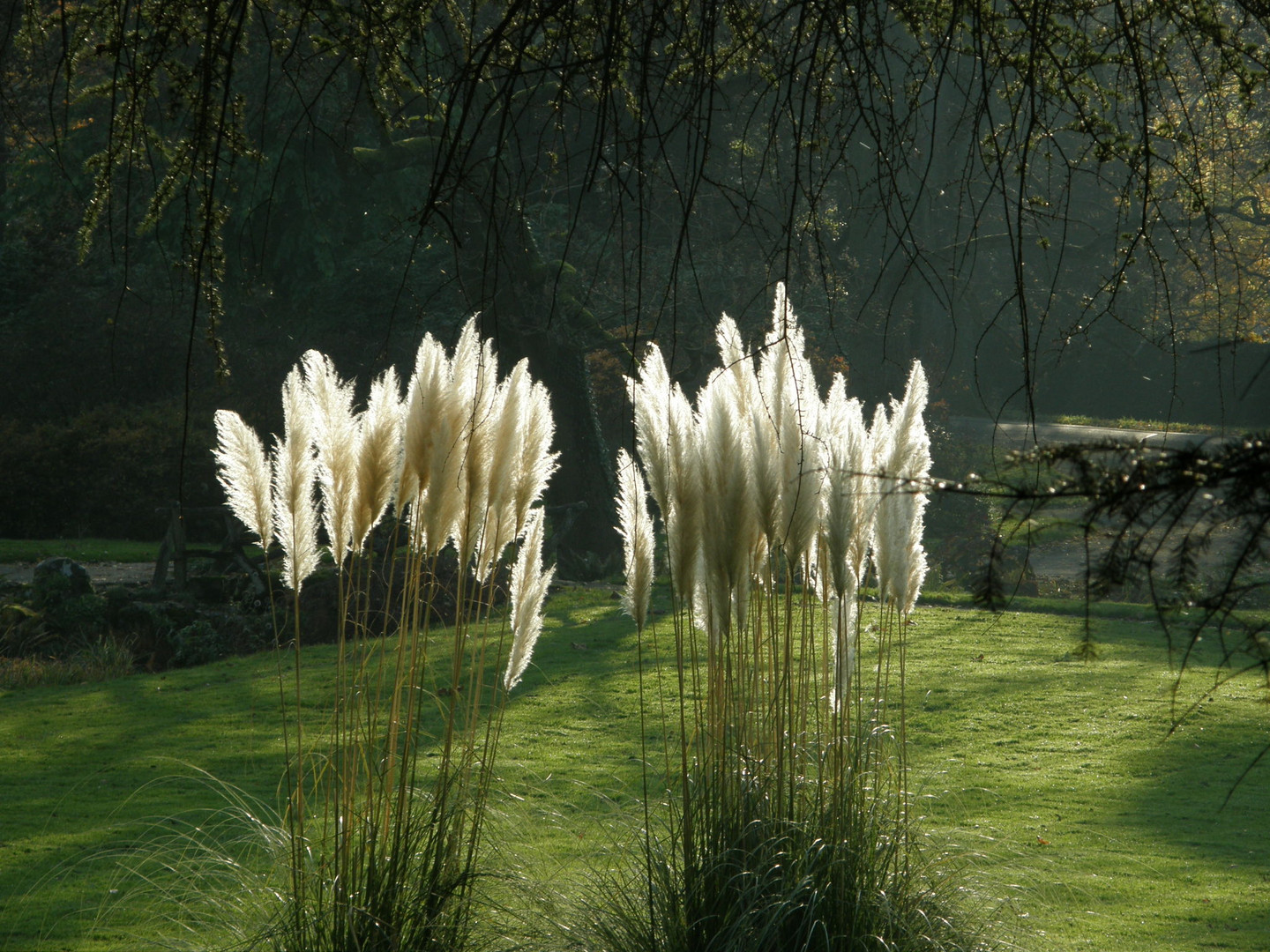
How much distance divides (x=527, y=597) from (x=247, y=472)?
2.94ft

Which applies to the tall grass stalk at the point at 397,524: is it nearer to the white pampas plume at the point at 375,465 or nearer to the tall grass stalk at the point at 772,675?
the white pampas plume at the point at 375,465

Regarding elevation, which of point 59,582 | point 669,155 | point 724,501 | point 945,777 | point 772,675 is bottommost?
point 945,777

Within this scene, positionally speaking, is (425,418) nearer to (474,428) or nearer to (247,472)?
(474,428)

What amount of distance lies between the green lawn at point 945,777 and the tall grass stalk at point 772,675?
370 mm

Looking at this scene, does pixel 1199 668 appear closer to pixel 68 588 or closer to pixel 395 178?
pixel 68 588

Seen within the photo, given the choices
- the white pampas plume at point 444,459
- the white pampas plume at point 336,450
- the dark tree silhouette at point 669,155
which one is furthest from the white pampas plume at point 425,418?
the dark tree silhouette at point 669,155

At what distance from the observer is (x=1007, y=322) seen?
33594 mm

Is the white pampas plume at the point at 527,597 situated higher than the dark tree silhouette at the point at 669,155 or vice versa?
the dark tree silhouette at the point at 669,155

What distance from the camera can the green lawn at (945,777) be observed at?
4301 mm

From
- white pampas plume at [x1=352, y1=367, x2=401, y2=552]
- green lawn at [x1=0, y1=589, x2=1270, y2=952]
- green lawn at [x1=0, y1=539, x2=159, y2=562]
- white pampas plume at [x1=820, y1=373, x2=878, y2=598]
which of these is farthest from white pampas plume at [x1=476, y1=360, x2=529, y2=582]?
green lawn at [x1=0, y1=539, x2=159, y2=562]

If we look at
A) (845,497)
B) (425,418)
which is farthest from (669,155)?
(425,418)

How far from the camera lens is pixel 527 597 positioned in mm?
3508

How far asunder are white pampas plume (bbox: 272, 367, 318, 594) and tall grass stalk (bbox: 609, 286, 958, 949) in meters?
0.92

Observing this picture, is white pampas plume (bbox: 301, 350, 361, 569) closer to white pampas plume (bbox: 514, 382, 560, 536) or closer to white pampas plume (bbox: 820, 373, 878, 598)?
white pampas plume (bbox: 514, 382, 560, 536)
